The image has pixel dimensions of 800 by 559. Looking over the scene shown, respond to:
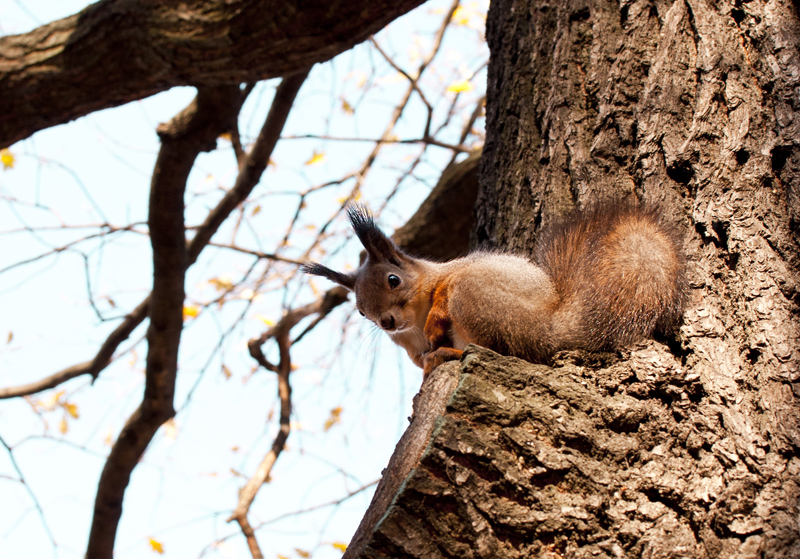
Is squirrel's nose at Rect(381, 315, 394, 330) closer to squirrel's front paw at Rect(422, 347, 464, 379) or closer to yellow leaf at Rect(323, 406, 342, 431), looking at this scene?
squirrel's front paw at Rect(422, 347, 464, 379)

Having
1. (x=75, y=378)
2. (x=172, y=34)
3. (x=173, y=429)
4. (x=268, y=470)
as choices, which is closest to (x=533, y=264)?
(x=172, y=34)

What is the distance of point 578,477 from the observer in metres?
1.07

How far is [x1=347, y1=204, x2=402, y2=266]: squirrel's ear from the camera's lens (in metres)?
2.01

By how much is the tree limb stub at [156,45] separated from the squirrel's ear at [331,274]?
80 cm

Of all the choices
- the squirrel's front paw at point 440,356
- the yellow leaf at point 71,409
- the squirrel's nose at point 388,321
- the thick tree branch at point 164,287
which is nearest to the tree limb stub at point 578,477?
the squirrel's front paw at point 440,356

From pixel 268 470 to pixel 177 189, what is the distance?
1362 millimetres

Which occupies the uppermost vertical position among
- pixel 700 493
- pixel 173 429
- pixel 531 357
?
pixel 173 429

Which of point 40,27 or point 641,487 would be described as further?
point 40,27

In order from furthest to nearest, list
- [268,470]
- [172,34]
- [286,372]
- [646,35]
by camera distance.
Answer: [286,372] → [268,470] → [172,34] → [646,35]

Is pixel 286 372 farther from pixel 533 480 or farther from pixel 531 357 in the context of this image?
pixel 533 480

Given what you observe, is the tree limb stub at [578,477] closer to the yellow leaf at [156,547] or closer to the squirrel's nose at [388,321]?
the squirrel's nose at [388,321]

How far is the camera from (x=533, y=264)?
1.58m

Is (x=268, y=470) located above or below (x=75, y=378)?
below

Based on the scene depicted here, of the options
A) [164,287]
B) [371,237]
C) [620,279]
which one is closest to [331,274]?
[371,237]
